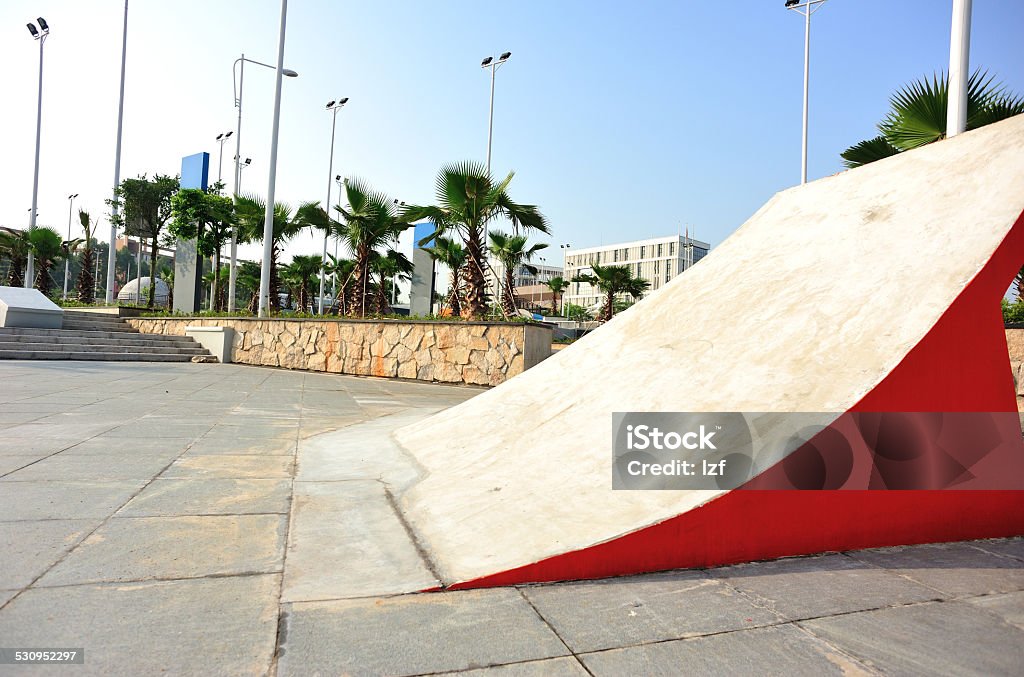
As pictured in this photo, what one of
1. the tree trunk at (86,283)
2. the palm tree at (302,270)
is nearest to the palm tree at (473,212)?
the palm tree at (302,270)

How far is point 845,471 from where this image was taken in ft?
9.16

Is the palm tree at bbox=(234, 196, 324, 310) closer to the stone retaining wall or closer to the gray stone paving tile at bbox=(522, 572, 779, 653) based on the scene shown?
the stone retaining wall

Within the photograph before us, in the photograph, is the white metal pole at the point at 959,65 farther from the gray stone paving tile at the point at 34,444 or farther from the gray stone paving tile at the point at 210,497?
the gray stone paving tile at the point at 34,444

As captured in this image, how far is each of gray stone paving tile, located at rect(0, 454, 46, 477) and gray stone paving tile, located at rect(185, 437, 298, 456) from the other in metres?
0.99

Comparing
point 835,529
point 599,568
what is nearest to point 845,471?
point 835,529

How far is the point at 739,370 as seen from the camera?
11.4 ft

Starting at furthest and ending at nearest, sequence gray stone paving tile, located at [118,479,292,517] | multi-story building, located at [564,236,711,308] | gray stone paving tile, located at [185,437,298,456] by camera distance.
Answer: multi-story building, located at [564,236,711,308]
gray stone paving tile, located at [185,437,298,456]
gray stone paving tile, located at [118,479,292,517]

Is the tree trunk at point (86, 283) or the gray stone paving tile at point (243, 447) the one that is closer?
the gray stone paving tile at point (243, 447)

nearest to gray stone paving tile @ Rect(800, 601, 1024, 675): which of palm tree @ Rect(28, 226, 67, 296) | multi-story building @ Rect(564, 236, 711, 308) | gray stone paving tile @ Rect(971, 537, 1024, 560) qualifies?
gray stone paving tile @ Rect(971, 537, 1024, 560)

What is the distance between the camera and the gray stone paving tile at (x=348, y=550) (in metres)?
2.38

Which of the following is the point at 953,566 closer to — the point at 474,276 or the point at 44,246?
the point at 474,276

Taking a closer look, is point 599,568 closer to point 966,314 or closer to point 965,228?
point 966,314

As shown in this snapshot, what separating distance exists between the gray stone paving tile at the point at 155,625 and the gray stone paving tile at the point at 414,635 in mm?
124

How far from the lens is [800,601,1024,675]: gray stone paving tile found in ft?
6.06
